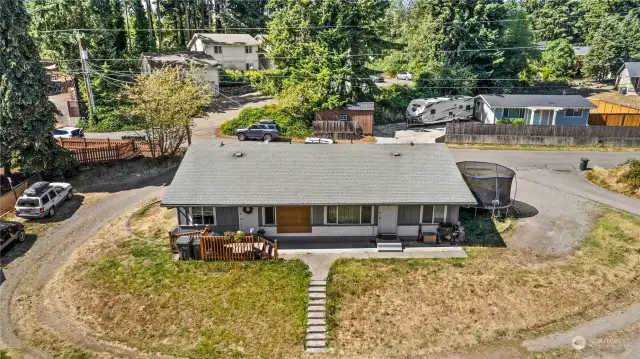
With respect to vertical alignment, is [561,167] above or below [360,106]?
below

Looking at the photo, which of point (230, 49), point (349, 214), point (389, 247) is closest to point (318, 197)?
point (349, 214)

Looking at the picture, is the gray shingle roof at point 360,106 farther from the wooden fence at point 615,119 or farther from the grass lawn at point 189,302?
the grass lawn at point 189,302

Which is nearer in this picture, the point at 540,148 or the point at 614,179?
the point at 614,179

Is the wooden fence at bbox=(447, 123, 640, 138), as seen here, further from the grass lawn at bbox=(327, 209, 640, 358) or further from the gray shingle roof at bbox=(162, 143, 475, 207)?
the grass lawn at bbox=(327, 209, 640, 358)

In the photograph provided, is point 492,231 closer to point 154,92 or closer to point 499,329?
point 499,329

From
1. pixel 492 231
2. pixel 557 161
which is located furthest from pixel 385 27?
pixel 492 231

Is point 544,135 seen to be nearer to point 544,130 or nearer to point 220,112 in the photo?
point 544,130

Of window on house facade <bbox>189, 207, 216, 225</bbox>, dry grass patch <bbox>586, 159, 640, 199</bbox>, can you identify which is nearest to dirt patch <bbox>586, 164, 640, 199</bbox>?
dry grass patch <bbox>586, 159, 640, 199</bbox>
